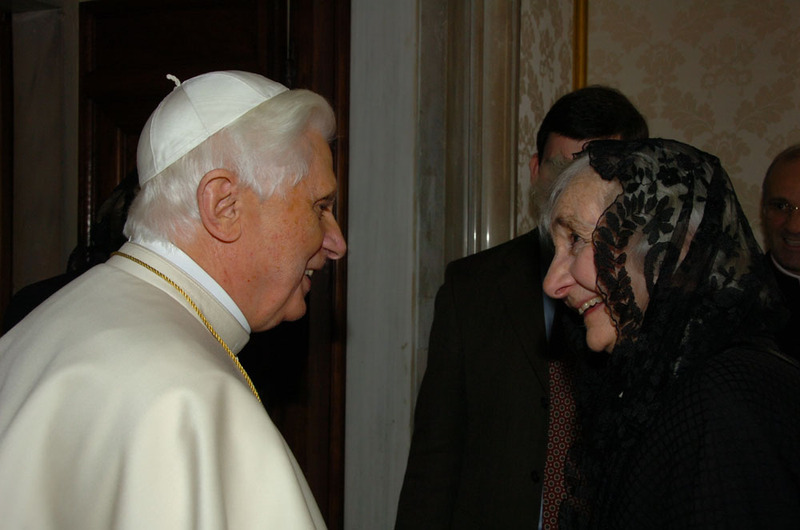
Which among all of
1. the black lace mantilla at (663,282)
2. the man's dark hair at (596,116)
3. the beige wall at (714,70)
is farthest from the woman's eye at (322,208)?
the beige wall at (714,70)

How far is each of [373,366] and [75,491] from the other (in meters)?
1.95

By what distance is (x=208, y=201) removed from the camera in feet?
4.93

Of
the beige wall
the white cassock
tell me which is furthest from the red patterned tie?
the beige wall

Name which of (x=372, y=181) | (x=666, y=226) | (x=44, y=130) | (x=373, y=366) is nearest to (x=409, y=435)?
(x=373, y=366)

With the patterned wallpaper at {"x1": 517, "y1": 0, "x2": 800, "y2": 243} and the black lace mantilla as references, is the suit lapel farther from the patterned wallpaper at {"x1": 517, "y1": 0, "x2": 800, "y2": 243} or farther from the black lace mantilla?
the patterned wallpaper at {"x1": 517, "y1": 0, "x2": 800, "y2": 243}

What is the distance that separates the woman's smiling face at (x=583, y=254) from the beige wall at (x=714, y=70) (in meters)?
2.12

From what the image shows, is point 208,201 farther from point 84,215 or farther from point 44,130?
point 44,130

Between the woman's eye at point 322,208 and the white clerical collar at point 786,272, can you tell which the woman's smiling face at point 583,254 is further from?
the white clerical collar at point 786,272

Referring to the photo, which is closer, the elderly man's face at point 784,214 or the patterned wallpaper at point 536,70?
the elderly man's face at point 784,214

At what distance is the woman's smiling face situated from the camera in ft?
5.42

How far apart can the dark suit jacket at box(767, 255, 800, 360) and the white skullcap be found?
1.93m

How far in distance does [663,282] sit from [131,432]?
972 millimetres

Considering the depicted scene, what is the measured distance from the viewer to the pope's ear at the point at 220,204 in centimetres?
151

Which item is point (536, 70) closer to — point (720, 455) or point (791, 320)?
point (791, 320)
